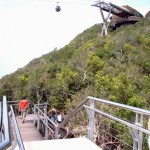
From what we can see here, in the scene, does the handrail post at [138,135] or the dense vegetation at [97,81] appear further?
the dense vegetation at [97,81]

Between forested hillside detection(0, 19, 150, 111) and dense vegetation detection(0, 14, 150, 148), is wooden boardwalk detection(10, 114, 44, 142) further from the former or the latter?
forested hillside detection(0, 19, 150, 111)

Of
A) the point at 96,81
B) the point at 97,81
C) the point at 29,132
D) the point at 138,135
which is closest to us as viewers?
the point at 138,135

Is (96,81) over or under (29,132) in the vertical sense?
over

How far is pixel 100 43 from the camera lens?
33.4 metres

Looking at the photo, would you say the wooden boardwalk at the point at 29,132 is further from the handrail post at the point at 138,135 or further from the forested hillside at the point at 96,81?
the forested hillside at the point at 96,81

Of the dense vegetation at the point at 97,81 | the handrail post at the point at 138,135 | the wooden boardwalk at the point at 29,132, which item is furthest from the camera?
the dense vegetation at the point at 97,81

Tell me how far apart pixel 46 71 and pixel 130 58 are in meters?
6.70

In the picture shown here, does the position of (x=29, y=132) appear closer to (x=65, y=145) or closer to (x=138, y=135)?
(x=65, y=145)

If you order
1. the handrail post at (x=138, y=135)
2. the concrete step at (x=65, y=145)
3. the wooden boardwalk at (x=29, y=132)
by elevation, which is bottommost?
the wooden boardwalk at (x=29, y=132)

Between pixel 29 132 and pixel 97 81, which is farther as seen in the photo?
pixel 97 81

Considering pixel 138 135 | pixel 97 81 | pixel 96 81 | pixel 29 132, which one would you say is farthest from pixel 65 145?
pixel 96 81

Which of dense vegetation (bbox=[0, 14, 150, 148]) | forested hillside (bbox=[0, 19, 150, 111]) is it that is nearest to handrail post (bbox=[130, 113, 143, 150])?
dense vegetation (bbox=[0, 14, 150, 148])

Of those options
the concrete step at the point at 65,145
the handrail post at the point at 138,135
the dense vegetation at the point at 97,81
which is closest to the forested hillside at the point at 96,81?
the dense vegetation at the point at 97,81

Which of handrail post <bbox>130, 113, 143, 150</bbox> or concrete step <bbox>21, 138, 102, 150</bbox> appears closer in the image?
handrail post <bbox>130, 113, 143, 150</bbox>
